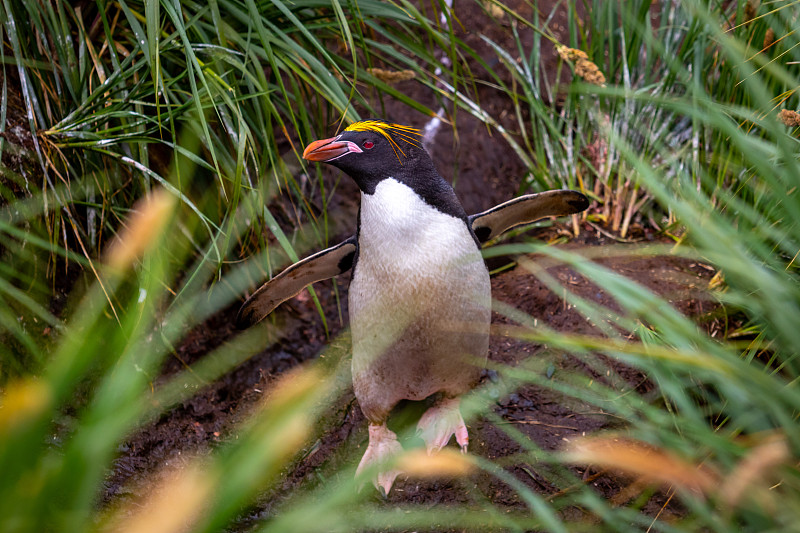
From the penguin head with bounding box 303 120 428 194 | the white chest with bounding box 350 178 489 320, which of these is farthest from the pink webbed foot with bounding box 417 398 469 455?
the penguin head with bounding box 303 120 428 194

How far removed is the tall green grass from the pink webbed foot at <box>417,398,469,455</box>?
8 cm

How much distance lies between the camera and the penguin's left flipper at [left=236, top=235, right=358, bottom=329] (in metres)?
2.17

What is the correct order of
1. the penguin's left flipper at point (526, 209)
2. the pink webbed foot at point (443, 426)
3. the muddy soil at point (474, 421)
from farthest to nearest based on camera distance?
the pink webbed foot at point (443, 426) → the penguin's left flipper at point (526, 209) → the muddy soil at point (474, 421)

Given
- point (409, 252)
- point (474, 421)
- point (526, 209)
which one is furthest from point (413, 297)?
point (474, 421)

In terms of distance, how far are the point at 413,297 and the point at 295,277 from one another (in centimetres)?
43

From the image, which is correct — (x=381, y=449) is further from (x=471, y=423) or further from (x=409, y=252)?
(x=409, y=252)

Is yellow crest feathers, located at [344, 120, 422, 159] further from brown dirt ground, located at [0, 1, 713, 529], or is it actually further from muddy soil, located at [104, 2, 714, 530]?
brown dirt ground, located at [0, 1, 713, 529]

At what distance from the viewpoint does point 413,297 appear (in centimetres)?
203

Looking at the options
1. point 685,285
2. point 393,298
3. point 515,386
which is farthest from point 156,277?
point 685,285

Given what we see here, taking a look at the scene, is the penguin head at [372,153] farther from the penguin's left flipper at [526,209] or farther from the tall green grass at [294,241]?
the penguin's left flipper at [526,209]

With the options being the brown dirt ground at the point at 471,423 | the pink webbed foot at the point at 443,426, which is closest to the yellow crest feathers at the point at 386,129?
the brown dirt ground at the point at 471,423

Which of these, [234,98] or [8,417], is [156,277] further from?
[234,98]

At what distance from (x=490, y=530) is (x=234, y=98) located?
149 centimetres

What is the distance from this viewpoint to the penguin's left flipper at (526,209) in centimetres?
224
